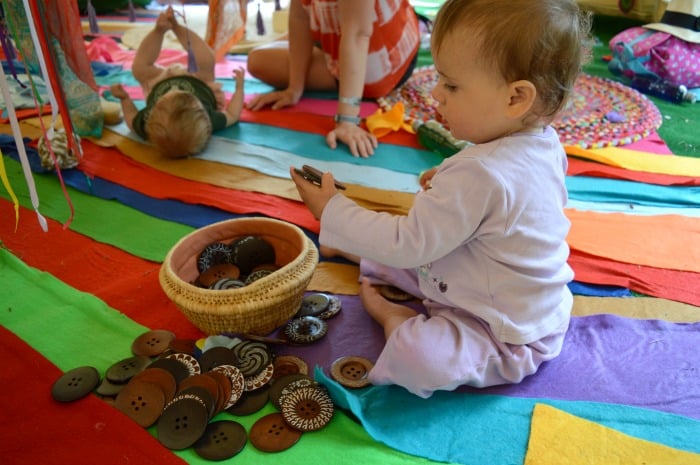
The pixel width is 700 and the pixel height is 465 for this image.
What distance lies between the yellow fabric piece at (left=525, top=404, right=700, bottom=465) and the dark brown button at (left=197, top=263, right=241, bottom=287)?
1.80 feet

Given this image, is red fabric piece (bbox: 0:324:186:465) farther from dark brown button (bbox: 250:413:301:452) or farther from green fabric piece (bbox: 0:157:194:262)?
green fabric piece (bbox: 0:157:194:262)

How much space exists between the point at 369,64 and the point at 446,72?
1168mm

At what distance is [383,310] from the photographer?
95cm

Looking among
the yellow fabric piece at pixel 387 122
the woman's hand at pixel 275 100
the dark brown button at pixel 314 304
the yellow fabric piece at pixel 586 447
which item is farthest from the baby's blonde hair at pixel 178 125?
the yellow fabric piece at pixel 586 447

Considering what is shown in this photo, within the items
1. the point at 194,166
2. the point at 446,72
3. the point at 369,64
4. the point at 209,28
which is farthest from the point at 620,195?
the point at 209,28

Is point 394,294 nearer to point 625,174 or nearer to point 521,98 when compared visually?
point 521,98

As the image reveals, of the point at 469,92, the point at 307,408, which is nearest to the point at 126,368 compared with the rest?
the point at 307,408

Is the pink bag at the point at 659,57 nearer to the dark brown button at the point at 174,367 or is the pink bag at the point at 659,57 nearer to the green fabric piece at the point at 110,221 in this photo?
the green fabric piece at the point at 110,221

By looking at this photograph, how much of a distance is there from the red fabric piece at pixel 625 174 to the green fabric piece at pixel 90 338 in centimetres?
100

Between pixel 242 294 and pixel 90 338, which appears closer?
pixel 242 294

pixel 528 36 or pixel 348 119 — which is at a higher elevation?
pixel 528 36

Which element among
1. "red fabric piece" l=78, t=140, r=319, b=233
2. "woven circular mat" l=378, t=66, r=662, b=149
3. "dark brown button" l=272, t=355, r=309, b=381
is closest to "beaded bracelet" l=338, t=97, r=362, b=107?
"woven circular mat" l=378, t=66, r=662, b=149

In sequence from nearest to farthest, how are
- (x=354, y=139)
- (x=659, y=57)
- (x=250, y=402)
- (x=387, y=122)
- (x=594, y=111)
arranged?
(x=250, y=402), (x=354, y=139), (x=387, y=122), (x=594, y=111), (x=659, y=57)

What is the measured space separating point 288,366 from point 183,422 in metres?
0.18
